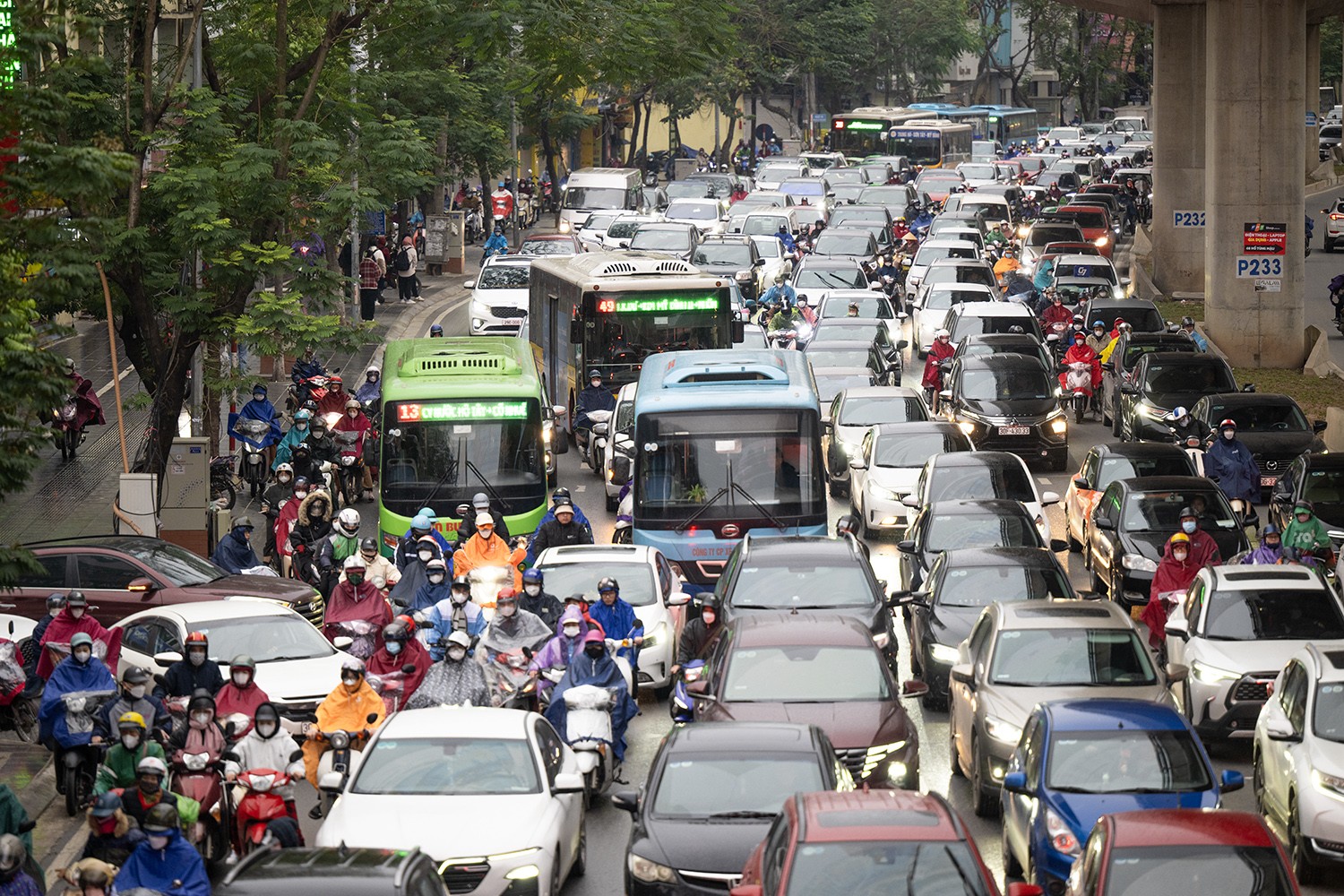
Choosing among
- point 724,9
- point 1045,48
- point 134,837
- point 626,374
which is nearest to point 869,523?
point 626,374

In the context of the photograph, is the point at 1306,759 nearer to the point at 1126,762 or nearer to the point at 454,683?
the point at 1126,762

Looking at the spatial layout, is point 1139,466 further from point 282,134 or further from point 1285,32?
point 1285,32

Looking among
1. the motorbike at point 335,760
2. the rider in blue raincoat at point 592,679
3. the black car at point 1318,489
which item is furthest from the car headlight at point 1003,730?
the black car at point 1318,489

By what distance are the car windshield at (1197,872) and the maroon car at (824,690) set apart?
12.6 ft

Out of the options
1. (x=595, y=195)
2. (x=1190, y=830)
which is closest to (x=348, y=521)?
(x=1190, y=830)

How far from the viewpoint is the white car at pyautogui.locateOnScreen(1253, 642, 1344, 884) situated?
1345 cm

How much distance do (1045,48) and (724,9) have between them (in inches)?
3967

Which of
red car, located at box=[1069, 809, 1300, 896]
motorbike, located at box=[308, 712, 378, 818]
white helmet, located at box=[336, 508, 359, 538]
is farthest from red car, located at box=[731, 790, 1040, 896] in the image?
white helmet, located at box=[336, 508, 359, 538]

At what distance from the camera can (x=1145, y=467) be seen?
25.1m

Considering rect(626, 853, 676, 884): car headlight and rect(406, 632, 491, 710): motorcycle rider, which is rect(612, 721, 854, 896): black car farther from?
rect(406, 632, 491, 710): motorcycle rider

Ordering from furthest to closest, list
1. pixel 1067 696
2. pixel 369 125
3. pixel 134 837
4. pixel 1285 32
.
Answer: pixel 1285 32
pixel 369 125
pixel 1067 696
pixel 134 837

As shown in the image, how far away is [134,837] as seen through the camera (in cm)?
1191

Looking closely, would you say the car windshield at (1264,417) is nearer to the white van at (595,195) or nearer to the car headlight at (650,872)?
the car headlight at (650,872)

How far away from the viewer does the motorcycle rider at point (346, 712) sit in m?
15.1
